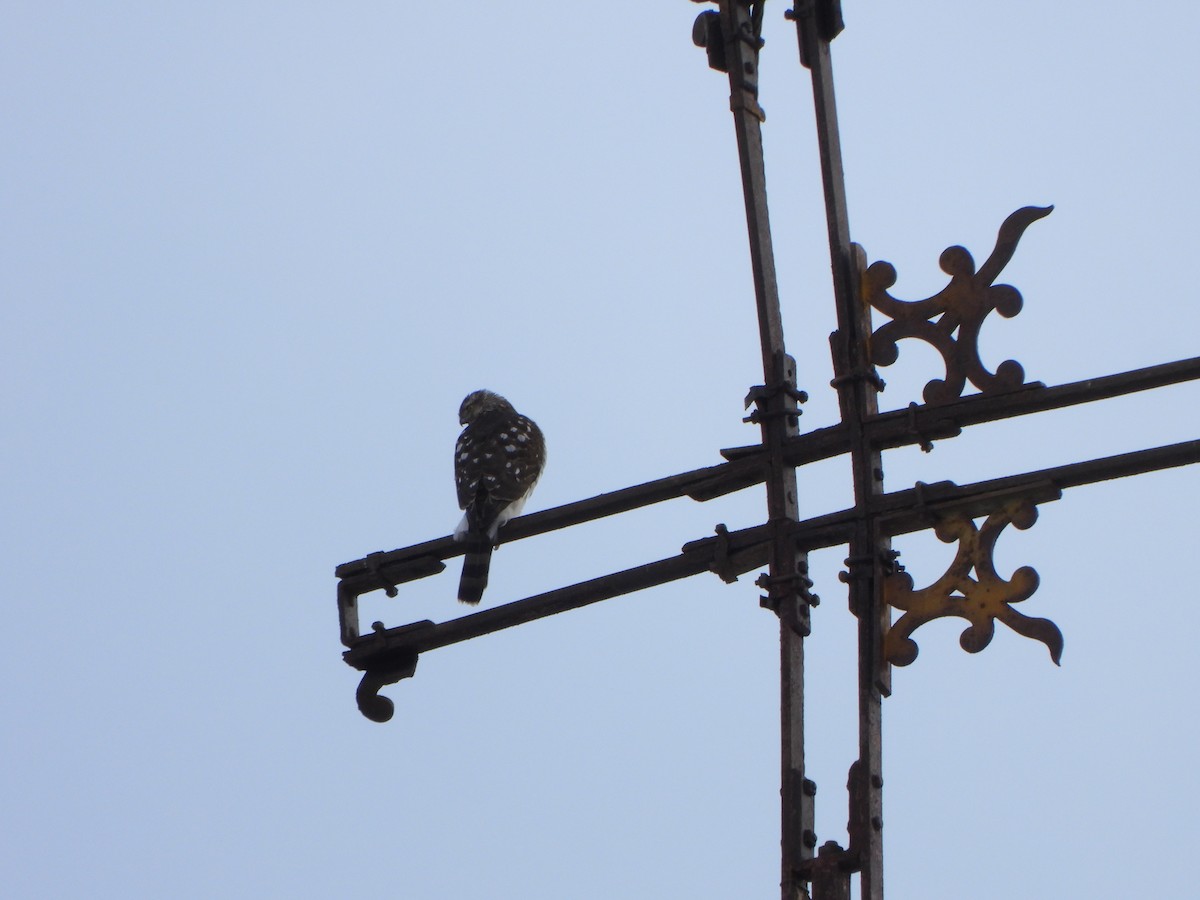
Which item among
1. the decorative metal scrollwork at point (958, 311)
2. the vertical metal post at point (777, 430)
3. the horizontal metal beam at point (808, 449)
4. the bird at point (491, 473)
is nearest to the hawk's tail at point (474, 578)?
the bird at point (491, 473)

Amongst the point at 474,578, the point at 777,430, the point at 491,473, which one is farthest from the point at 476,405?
the point at 777,430

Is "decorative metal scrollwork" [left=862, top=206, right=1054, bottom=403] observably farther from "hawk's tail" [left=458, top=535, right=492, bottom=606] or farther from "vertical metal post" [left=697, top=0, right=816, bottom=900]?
"hawk's tail" [left=458, top=535, right=492, bottom=606]

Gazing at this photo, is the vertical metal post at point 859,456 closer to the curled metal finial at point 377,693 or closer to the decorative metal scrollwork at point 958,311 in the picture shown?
the decorative metal scrollwork at point 958,311

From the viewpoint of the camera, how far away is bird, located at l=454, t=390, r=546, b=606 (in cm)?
674

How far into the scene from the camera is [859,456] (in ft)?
13.4

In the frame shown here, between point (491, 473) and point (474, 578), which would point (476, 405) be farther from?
point (474, 578)

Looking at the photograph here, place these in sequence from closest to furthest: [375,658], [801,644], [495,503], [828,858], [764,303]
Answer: [828,858] < [801,644] < [764,303] < [375,658] < [495,503]

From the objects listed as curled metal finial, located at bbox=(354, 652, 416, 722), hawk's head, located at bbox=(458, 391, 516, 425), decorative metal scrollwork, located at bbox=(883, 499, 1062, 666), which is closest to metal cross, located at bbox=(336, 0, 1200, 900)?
decorative metal scrollwork, located at bbox=(883, 499, 1062, 666)

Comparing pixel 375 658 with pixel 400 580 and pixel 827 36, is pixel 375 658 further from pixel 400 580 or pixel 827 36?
pixel 827 36

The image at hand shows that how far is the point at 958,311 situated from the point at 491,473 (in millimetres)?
3732

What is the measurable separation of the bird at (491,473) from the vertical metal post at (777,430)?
2456 mm

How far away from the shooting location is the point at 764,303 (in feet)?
14.4

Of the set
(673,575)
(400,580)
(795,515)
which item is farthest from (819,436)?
(400,580)

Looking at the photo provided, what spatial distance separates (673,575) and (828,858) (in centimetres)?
77
